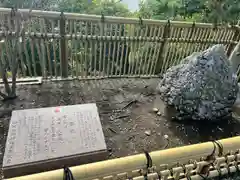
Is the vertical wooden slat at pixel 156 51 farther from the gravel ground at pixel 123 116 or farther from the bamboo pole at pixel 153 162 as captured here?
the bamboo pole at pixel 153 162

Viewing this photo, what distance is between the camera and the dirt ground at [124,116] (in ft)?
6.41

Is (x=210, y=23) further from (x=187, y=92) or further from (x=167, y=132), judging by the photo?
(x=167, y=132)

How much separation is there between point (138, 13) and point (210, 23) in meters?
1.86

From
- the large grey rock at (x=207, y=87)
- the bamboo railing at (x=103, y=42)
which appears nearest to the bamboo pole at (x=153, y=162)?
the large grey rock at (x=207, y=87)

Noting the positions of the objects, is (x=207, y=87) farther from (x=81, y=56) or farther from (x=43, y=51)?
(x=43, y=51)

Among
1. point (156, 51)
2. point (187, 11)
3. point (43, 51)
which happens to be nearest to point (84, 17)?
point (43, 51)

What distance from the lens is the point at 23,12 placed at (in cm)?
214

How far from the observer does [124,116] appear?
7.26 ft

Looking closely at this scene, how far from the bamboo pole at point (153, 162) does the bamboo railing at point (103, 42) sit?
5.20 feet

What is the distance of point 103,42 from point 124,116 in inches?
35.6

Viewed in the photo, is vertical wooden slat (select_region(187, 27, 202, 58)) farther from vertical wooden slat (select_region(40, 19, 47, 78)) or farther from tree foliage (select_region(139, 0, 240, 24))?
vertical wooden slat (select_region(40, 19, 47, 78))

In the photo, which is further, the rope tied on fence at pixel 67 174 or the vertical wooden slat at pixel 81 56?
the vertical wooden slat at pixel 81 56

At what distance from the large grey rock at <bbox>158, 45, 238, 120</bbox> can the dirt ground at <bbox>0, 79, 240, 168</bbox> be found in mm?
154

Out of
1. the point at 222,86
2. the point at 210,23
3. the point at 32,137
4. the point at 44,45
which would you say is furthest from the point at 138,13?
the point at 32,137
